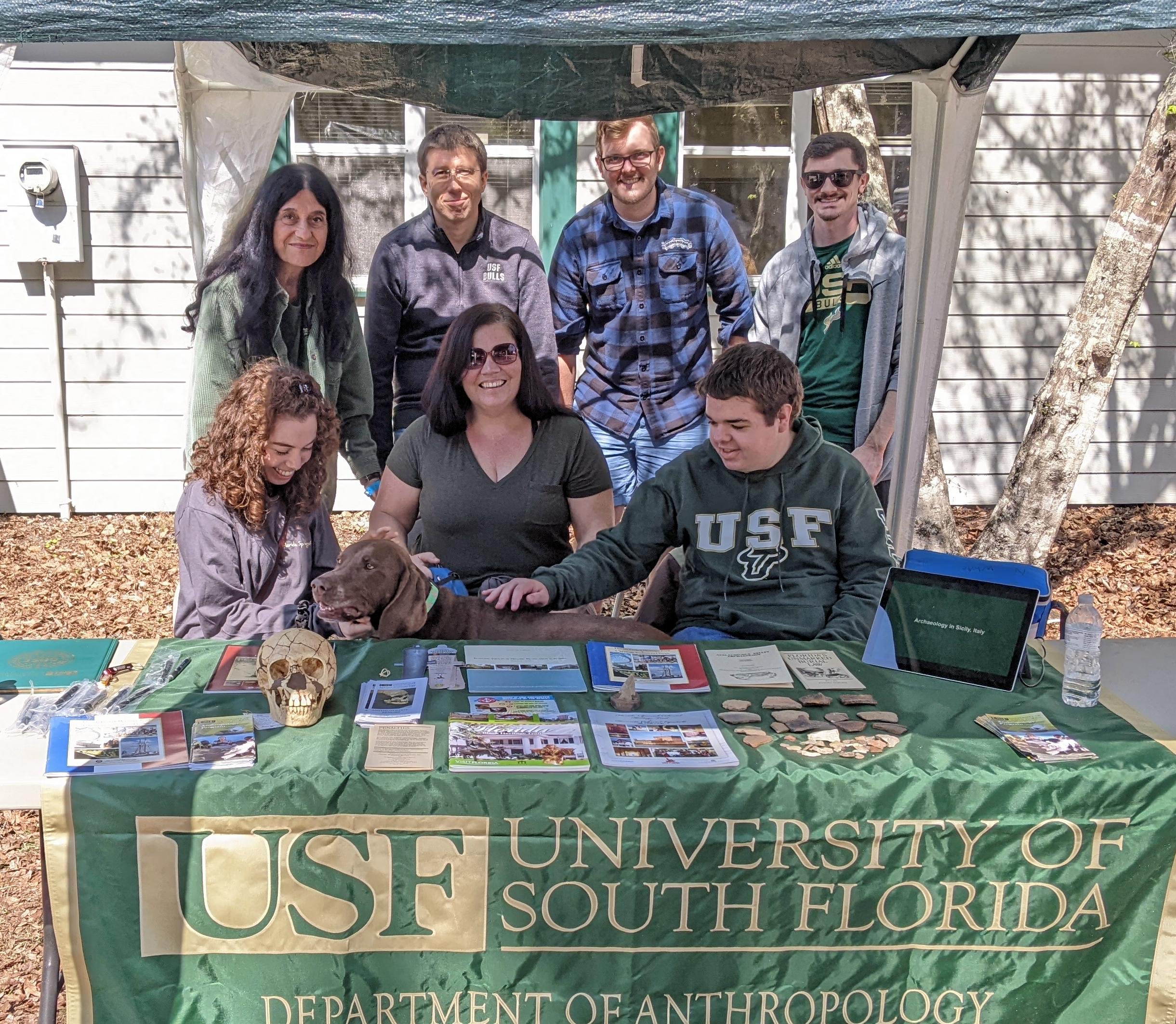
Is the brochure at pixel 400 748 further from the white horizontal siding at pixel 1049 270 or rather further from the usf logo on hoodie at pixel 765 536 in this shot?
the white horizontal siding at pixel 1049 270

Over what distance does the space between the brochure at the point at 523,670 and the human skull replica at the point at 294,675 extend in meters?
0.37

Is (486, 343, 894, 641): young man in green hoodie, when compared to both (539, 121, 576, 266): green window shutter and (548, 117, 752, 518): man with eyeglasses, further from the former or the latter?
(539, 121, 576, 266): green window shutter

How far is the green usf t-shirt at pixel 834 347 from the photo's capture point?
161 inches

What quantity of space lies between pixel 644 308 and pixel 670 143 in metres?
2.04

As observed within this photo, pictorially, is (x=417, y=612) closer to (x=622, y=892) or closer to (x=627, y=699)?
(x=627, y=699)

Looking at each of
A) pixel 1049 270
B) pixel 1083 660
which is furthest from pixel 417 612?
pixel 1049 270

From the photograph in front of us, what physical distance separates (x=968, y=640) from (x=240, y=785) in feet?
5.35

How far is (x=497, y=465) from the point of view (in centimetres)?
343

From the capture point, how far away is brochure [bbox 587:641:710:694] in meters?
2.54

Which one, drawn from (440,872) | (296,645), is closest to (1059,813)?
(440,872)

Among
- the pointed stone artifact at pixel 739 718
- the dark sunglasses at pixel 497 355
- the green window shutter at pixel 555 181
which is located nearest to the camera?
the pointed stone artifact at pixel 739 718

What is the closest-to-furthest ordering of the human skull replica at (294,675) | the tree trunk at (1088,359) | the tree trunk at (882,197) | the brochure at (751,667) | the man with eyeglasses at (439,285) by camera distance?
1. the human skull replica at (294,675)
2. the brochure at (751,667)
3. the man with eyeglasses at (439,285)
4. the tree trunk at (1088,359)
5. the tree trunk at (882,197)

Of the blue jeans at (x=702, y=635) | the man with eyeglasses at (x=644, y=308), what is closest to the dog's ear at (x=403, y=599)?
the blue jeans at (x=702, y=635)

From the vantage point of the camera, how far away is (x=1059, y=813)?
214cm
